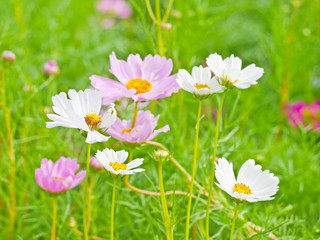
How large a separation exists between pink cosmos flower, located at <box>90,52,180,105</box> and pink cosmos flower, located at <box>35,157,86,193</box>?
0.43ft

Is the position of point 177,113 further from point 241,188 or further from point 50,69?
point 241,188

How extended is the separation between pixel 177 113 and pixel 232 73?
569mm

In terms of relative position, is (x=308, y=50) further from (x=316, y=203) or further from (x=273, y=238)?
(x=273, y=238)

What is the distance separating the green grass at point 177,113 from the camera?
2.84 ft

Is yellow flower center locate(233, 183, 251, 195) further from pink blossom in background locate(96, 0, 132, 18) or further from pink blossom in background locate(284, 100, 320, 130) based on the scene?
pink blossom in background locate(96, 0, 132, 18)

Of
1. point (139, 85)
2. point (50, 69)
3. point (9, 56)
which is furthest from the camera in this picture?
point (50, 69)

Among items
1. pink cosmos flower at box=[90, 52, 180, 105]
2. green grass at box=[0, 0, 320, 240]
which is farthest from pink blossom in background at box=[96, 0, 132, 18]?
pink cosmos flower at box=[90, 52, 180, 105]

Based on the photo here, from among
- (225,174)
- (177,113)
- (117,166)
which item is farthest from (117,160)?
(177,113)

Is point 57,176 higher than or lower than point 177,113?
lower

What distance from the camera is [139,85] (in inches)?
26.3

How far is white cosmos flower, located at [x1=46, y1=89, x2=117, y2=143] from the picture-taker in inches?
20.6

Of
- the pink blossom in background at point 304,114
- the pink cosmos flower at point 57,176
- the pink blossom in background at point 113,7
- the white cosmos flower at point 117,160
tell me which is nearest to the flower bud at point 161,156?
the white cosmos flower at point 117,160

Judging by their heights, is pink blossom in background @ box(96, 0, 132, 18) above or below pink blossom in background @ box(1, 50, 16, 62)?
above

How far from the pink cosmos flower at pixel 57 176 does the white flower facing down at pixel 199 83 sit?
22 centimetres
